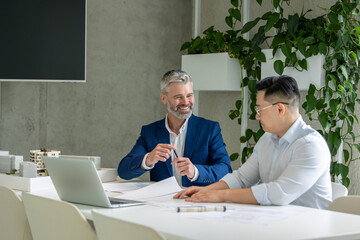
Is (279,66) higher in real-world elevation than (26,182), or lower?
higher

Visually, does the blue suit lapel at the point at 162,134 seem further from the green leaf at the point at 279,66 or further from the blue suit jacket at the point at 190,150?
the green leaf at the point at 279,66

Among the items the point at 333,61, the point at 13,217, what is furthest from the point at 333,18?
the point at 13,217

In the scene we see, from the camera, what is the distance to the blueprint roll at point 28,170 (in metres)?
3.43

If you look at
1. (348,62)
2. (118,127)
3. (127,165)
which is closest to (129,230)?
(127,165)

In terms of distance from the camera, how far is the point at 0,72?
17.4ft

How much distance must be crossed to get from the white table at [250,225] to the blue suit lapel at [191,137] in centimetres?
133

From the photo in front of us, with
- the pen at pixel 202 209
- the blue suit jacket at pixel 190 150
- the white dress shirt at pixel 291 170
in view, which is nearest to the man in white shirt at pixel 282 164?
the white dress shirt at pixel 291 170

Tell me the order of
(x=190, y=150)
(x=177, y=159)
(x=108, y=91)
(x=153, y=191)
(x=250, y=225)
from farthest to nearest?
(x=108, y=91)
(x=190, y=150)
(x=177, y=159)
(x=153, y=191)
(x=250, y=225)

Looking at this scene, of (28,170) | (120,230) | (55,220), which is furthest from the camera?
(28,170)

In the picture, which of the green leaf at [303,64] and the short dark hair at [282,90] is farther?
the green leaf at [303,64]

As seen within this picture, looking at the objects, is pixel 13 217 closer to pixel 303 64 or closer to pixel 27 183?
pixel 27 183

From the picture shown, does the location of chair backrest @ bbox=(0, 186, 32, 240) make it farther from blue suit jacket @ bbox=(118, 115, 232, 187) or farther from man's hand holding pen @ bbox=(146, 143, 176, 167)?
blue suit jacket @ bbox=(118, 115, 232, 187)

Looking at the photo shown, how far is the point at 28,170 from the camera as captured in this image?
3439 millimetres

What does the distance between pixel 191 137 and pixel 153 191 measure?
900 millimetres
